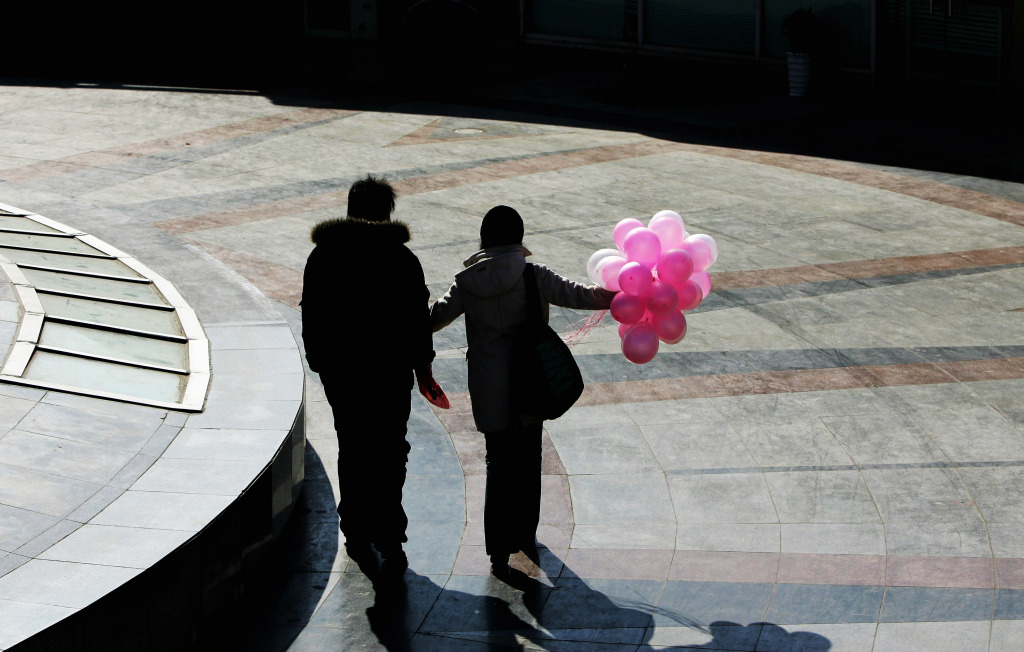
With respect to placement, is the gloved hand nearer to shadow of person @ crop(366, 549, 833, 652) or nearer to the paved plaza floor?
the paved plaza floor

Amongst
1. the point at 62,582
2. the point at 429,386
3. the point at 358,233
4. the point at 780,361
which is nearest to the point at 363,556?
the point at 429,386

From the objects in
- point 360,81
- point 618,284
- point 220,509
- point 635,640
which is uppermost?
point 360,81

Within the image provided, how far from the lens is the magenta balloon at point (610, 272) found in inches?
242

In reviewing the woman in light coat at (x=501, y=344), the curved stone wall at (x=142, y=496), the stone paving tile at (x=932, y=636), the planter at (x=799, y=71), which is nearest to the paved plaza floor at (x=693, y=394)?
the stone paving tile at (x=932, y=636)

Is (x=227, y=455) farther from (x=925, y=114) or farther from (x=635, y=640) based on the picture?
(x=925, y=114)

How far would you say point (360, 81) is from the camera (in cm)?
2177

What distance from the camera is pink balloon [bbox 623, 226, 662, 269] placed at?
610cm

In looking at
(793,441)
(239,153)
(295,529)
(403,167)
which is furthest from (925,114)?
(295,529)

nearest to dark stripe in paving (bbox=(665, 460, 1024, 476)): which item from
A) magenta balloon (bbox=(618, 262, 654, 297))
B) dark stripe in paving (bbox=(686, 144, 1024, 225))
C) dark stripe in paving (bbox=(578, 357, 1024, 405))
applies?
dark stripe in paving (bbox=(578, 357, 1024, 405))

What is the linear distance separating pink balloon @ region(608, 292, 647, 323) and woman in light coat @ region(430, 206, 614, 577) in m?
0.05

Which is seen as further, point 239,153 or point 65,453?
point 239,153

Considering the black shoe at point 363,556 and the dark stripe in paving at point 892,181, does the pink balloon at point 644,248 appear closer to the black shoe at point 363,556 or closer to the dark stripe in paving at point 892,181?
the black shoe at point 363,556

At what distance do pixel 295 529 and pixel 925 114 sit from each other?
50.0 feet

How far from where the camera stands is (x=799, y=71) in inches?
795
